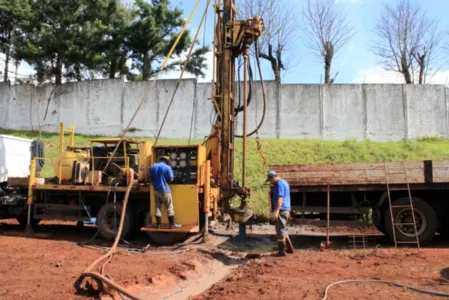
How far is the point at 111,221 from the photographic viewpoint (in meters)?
10.6

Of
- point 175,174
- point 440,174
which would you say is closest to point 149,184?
point 175,174

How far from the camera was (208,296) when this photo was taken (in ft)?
19.8

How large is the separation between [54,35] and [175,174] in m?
22.7

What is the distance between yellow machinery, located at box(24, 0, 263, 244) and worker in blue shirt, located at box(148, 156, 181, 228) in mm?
190

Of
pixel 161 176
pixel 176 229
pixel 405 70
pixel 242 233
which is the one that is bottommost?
pixel 242 233

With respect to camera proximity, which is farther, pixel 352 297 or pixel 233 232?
pixel 233 232

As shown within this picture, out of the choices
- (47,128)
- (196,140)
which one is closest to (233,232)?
(196,140)

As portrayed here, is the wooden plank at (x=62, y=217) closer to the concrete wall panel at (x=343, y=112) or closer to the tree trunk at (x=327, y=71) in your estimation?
the concrete wall panel at (x=343, y=112)

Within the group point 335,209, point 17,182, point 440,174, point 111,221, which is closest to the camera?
point 440,174

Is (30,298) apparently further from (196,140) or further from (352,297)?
(196,140)

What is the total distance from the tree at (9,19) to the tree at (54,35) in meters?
0.63

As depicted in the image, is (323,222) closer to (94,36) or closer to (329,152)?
(329,152)

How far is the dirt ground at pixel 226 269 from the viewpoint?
594 cm

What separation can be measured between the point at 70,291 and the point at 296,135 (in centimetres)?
2008
